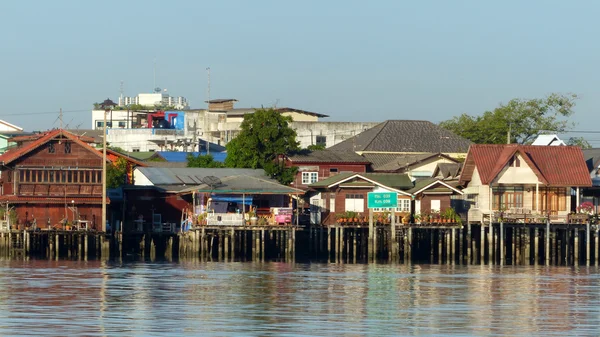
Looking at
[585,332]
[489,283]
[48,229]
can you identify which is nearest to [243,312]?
[585,332]

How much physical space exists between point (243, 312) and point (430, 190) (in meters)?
36.6

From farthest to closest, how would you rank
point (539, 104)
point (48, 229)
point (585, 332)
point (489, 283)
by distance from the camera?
point (539, 104) < point (48, 229) < point (489, 283) < point (585, 332)

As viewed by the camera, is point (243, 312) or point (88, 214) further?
point (88, 214)

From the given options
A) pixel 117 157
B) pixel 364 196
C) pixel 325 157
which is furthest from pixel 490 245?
pixel 117 157

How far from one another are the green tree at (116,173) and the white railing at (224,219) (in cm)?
1011

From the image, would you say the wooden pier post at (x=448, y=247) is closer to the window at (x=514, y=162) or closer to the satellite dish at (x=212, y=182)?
the window at (x=514, y=162)

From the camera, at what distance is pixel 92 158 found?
7575cm

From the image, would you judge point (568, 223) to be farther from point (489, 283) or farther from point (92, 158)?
point (92, 158)

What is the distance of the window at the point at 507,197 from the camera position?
78750 mm

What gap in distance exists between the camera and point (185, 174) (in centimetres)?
8538

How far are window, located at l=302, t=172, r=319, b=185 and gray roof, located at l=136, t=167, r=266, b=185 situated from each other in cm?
282

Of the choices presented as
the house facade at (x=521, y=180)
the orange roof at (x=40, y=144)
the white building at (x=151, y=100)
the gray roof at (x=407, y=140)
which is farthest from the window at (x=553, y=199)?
the white building at (x=151, y=100)

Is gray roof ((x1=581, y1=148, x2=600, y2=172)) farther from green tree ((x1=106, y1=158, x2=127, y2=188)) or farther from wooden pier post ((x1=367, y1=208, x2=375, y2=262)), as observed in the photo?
green tree ((x1=106, y1=158, x2=127, y2=188))

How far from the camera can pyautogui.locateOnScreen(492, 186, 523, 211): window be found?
A: 258 feet
